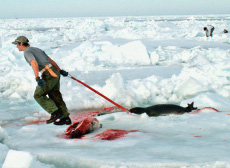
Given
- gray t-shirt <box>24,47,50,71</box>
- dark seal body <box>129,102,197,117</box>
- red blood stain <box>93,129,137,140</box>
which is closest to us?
red blood stain <box>93,129,137,140</box>

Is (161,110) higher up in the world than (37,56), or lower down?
lower down

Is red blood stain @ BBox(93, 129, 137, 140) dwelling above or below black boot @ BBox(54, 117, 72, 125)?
below

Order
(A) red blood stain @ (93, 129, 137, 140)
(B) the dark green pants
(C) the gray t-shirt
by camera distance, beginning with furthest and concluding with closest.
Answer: (B) the dark green pants → (C) the gray t-shirt → (A) red blood stain @ (93, 129, 137, 140)

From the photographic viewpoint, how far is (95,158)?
7.27 ft

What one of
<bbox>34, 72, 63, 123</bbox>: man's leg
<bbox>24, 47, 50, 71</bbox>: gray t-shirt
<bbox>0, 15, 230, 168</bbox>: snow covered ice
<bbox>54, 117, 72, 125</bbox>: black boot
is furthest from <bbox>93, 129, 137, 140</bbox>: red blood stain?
<bbox>24, 47, 50, 71</bbox>: gray t-shirt

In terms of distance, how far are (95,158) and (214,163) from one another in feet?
2.93

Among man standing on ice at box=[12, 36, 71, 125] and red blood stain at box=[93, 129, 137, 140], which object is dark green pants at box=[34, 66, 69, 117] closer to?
man standing on ice at box=[12, 36, 71, 125]

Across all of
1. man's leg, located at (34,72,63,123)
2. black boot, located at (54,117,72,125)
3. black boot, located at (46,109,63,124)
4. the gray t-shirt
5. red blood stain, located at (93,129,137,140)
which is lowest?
red blood stain, located at (93,129,137,140)

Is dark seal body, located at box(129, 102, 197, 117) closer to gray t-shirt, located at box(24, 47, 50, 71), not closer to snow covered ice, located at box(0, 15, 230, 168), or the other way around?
snow covered ice, located at box(0, 15, 230, 168)

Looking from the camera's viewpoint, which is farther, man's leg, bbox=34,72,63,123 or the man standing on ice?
man's leg, bbox=34,72,63,123

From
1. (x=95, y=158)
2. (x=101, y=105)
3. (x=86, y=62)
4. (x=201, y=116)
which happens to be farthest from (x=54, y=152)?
(x=86, y=62)

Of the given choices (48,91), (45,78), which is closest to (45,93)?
(48,91)

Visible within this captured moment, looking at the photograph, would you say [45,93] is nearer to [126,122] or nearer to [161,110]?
[126,122]

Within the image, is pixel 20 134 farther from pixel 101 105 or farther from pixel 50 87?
pixel 101 105
